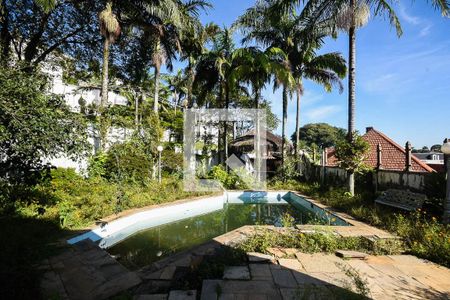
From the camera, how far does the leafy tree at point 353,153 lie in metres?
9.80

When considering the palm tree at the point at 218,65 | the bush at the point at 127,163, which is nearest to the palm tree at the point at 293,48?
the palm tree at the point at 218,65

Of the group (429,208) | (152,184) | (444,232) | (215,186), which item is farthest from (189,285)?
(215,186)

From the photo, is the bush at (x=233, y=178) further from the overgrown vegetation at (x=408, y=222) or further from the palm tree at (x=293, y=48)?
the overgrown vegetation at (x=408, y=222)

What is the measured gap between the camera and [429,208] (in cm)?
757

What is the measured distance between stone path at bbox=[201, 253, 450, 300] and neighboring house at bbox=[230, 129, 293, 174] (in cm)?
1561

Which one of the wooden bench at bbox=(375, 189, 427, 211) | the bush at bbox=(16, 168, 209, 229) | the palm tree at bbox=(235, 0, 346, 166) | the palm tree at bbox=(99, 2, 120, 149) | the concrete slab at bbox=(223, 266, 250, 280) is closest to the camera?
the concrete slab at bbox=(223, 266, 250, 280)

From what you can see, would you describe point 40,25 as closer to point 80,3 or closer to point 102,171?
point 80,3

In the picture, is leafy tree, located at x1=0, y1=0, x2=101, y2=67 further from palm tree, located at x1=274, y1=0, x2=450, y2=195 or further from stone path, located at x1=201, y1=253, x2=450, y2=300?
stone path, located at x1=201, y1=253, x2=450, y2=300

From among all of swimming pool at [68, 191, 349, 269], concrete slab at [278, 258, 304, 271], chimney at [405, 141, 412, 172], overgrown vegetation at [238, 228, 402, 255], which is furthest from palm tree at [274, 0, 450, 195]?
concrete slab at [278, 258, 304, 271]

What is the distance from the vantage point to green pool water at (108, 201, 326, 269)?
6285mm

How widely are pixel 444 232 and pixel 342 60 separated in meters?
10.9

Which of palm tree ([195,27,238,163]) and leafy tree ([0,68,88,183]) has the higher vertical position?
palm tree ([195,27,238,163])

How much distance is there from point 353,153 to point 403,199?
7.83 ft

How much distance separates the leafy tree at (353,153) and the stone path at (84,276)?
844cm
